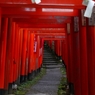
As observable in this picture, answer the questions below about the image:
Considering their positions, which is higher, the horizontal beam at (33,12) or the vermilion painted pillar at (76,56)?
the horizontal beam at (33,12)

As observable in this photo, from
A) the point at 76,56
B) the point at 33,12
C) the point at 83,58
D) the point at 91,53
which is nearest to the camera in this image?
the point at 91,53

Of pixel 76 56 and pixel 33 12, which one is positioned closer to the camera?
pixel 33 12

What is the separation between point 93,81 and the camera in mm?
5203

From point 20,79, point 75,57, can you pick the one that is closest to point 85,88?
point 75,57

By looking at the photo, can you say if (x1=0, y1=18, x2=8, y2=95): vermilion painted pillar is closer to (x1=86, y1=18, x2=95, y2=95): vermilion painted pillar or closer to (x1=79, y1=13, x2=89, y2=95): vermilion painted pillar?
(x1=79, y1=13, x2=89, y2=95): vermilion painted pillar

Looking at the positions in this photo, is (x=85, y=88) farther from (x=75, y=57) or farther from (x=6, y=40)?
(x=6, y=40)

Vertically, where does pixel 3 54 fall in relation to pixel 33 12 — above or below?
below

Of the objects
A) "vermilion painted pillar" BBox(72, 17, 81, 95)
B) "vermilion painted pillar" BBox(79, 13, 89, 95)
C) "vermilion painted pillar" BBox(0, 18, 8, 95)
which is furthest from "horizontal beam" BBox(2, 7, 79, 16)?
"vermilion painted pillar" BBox(0, 18, 8, 95)

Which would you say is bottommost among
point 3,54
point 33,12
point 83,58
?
point 83,58

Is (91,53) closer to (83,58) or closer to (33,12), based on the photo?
(83,58)

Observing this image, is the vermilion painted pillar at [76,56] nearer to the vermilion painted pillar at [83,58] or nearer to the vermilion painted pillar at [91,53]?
the vermilion painted pillar at [83,58]

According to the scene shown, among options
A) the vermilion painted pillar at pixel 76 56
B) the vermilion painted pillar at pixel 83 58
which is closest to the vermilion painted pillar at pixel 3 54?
the vermilion painted pillar at pixel 76 56

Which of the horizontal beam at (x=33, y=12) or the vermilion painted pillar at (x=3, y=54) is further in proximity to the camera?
the vermilion painted pillar at (x=3, y=54)

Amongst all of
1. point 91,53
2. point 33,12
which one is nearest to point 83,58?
point 91,53
